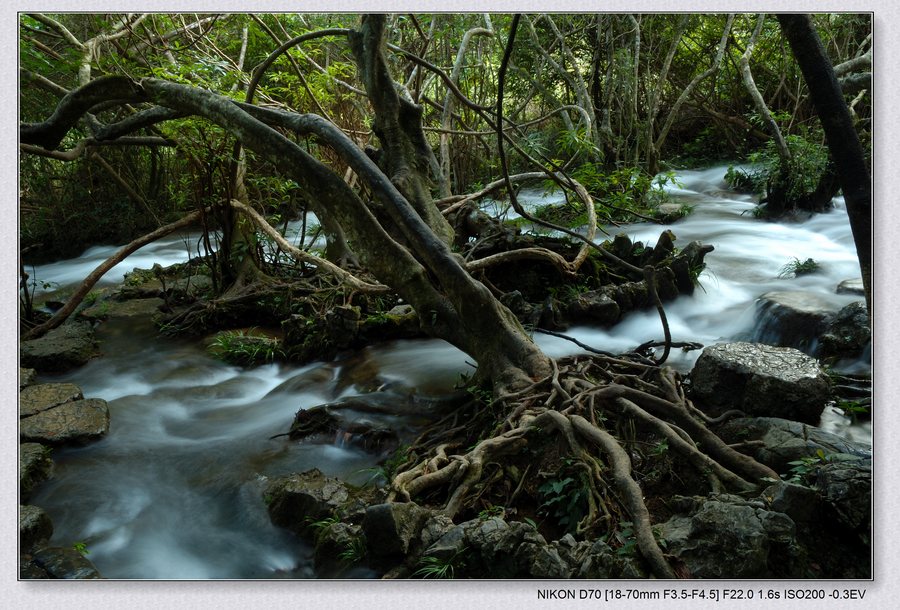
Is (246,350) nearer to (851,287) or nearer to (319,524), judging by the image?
(319,524)

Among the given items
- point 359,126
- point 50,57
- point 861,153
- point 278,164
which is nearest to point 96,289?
point 50,57

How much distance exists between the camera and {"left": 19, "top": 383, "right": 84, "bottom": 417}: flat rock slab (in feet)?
13.5

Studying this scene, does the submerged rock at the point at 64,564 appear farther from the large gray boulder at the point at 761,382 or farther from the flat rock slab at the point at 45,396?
the large gray boulder at the point at 761,382

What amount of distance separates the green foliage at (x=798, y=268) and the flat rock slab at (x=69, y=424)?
5.37m

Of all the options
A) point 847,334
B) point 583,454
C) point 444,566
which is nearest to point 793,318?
point 847,334

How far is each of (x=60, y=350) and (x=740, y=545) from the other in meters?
5.29

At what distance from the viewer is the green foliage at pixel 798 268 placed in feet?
17.5

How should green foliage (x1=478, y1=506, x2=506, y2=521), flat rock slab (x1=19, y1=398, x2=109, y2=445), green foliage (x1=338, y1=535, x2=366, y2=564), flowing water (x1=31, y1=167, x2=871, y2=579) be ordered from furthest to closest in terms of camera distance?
flat rock slab (x1=19, y1=398, x2=109, y2=445)
flowing water (x1=31, y1=167, x2=871, y2=579)
green foliage (x1=478, y1=506, x2=506, y2=521)
green foliage (x1=338, y1=535, x2=366, y2=564)

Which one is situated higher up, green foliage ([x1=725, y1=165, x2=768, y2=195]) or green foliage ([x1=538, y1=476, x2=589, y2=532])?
green foliage ([x1=725, y1=165, x2=768, y2=195])

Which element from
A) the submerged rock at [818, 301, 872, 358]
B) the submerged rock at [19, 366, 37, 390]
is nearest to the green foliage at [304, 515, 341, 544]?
the submerged rock at [19, 366, 37, 390]

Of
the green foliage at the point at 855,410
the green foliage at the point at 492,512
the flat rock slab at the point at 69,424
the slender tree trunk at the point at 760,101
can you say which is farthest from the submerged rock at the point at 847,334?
the flat rock slab at the point at 69,424

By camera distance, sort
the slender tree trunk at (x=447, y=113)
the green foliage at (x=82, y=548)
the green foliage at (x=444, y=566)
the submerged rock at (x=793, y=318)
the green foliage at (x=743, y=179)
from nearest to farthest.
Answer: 1. the green foliage at (x=444, y=566)
2. the green foliage at (x=82, y=548)
3. the submerged rock at (x=793, y=318)
4. the slender tree trunk at (x=447, y=113)
5. the green foliage at (x=743, y=179)

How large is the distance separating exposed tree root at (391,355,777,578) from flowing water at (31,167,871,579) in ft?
1.99

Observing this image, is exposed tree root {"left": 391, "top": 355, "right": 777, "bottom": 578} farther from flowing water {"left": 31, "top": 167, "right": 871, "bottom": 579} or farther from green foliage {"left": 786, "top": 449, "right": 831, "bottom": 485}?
flowing water {"left": 31, "top": 167, "right": 871, "bottom": 579}
